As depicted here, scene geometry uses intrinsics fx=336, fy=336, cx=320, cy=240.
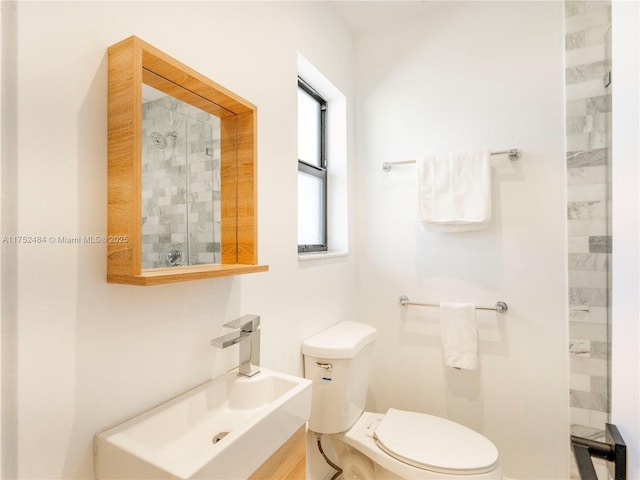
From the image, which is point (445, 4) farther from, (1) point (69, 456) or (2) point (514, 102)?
(1) point (69, 456)

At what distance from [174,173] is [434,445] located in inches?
54.1

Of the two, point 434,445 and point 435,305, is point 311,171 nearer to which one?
point 435,305

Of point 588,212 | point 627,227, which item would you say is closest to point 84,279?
point 627,227

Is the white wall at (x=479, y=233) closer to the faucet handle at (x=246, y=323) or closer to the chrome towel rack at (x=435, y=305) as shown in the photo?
the chrome towel rack at (x=435, y=305)

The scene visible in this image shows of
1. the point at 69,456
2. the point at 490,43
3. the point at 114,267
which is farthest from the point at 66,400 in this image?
the point at 490,43

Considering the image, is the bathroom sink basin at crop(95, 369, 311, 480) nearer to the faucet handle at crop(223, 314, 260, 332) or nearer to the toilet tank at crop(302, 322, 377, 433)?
the faucet handle at crop(223, 314, 260, 332)

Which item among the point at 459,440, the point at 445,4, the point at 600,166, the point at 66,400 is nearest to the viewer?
the point at 66,400

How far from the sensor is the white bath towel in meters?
1.69

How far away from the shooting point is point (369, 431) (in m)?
1.47

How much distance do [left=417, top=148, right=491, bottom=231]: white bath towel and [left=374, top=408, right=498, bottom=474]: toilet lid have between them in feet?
3.15

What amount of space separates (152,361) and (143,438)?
165mm

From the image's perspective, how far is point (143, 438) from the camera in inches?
29.6

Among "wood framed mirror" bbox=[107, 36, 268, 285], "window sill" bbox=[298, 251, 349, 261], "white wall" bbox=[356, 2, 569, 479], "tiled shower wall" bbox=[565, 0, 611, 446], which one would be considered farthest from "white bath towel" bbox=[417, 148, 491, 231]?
"wood framed mirror" bbox=[107, 36, 268, 285]

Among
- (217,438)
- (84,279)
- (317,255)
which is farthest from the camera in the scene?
(317,255)
